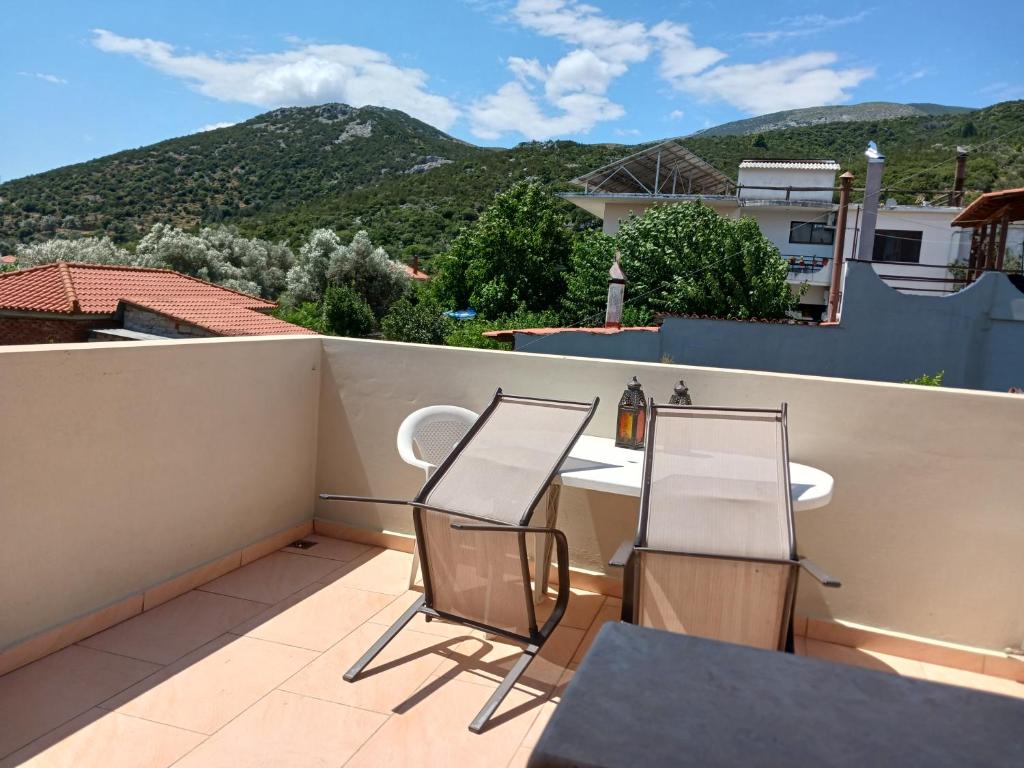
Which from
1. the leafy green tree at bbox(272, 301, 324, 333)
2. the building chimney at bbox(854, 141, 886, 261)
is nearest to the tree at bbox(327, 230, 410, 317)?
the leafy green tree at bbox(272, 301, 324, 333)

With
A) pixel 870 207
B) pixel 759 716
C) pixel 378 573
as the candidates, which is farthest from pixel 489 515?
pixel 870 207

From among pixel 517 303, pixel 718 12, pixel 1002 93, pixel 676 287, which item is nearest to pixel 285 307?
pixel 517 303

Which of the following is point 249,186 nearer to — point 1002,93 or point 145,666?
point 1002,93

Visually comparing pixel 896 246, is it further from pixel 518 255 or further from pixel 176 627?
pixel 176 627

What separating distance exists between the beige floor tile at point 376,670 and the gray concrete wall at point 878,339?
10.4 meters

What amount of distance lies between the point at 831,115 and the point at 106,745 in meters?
53.4

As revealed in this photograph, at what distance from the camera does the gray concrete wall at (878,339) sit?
524 inches

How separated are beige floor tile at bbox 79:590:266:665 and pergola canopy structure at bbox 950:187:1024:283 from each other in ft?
48.0

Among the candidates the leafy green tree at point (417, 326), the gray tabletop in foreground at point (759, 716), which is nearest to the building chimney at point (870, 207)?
the leafy green tree at point (417, 326)

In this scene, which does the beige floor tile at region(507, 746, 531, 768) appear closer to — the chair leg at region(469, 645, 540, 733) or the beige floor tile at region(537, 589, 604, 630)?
the chair leg at region(469, 645, 540, 733)

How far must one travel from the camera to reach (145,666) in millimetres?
2865

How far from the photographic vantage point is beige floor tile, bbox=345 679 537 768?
2391mm

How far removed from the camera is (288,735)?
8.14 feet

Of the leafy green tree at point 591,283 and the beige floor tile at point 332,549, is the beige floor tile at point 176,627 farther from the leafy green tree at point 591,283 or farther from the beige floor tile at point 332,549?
the leafy green tree at point 591,283
